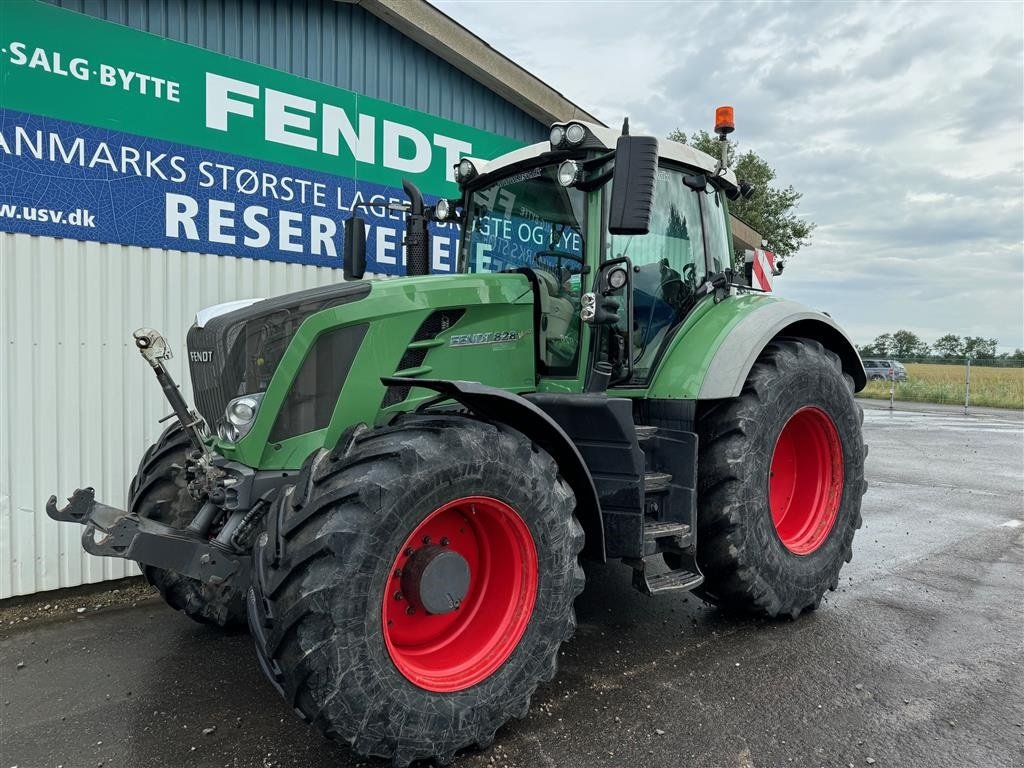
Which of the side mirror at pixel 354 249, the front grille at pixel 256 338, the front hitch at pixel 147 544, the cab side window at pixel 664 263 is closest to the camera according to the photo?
the front hitch at pixel 147 544

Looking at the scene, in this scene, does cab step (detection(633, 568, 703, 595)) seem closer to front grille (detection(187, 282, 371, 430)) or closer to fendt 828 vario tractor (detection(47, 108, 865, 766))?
fendt 828 vario tractor (detection(47, 108, 865, 766))

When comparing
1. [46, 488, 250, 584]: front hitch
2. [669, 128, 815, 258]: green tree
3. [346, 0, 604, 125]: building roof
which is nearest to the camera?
[46, 488, 250, 584]: front hitch

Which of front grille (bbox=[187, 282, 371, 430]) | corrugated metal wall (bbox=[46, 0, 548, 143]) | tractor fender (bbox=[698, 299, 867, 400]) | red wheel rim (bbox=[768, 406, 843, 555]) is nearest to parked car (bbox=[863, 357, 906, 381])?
corrugated metal wall (bbox=[46, 0, 548, 143])

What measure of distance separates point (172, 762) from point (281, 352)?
1582mm

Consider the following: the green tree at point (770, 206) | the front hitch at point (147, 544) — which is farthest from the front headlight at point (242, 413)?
the green tree at point (770, 206)

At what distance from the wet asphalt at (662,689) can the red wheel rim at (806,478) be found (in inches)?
19.1

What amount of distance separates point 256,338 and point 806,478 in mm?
3287

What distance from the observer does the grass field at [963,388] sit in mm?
22594

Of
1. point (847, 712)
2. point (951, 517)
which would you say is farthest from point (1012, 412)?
point (847, 712)

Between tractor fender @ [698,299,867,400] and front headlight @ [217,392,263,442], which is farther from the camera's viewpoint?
tractor fender @ [698,299,867,400]

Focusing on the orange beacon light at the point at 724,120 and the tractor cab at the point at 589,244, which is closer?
the tractor cab at the point at 589,244

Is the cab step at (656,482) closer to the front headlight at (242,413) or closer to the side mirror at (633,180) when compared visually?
the side mirror at (633,180)

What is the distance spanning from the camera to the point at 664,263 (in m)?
3.91

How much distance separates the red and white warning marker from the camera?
190 inches
